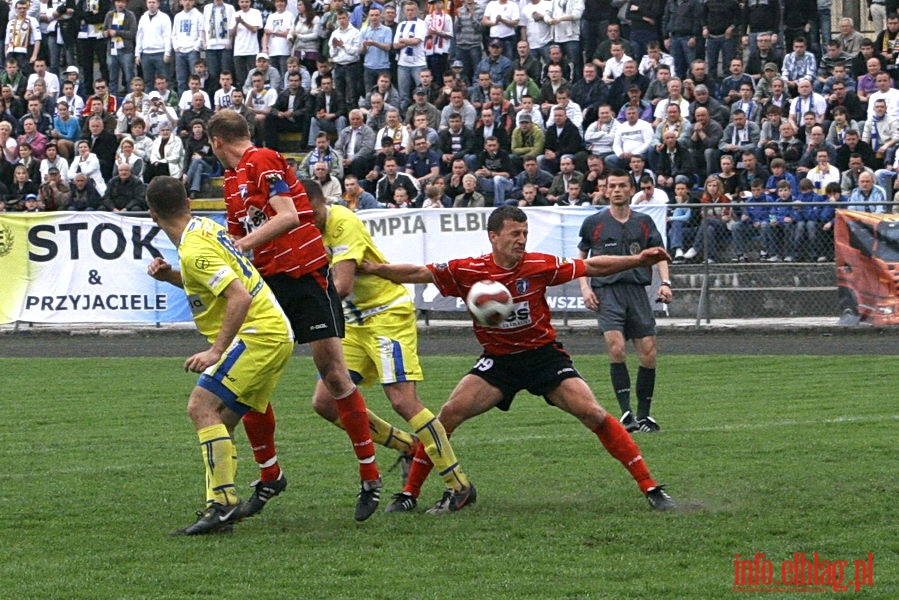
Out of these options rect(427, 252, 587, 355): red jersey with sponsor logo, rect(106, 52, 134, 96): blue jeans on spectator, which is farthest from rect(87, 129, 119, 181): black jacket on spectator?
rect(427, 252, 587, 355): red jersey with sponsor logo

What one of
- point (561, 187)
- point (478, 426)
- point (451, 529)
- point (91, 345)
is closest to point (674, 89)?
point (561, 187)

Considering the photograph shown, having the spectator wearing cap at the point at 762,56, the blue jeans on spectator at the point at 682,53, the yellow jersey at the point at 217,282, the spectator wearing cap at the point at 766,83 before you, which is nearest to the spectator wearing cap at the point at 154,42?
the blue jeans on spectator at the point at 682,53

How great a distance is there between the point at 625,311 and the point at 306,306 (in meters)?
4.44

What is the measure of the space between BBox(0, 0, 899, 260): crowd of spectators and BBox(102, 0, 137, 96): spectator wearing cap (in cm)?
4

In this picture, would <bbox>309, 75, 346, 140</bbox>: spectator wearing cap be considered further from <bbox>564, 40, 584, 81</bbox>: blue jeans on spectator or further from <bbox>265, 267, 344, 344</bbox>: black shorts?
<bbox>265, 267, 344, 344</bbox>: black shorts

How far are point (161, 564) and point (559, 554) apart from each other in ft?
6.19

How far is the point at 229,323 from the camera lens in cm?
740

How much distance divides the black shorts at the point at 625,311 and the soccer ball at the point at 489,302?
4141 millimetres

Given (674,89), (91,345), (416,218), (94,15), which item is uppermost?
(94,15)

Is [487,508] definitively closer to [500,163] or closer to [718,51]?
[500,163]

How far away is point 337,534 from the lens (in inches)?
304

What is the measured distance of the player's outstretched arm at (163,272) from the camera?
774 cm

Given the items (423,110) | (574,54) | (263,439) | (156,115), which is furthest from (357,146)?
(263,439)

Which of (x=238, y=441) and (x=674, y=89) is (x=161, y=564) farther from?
(x=674, y=89)
